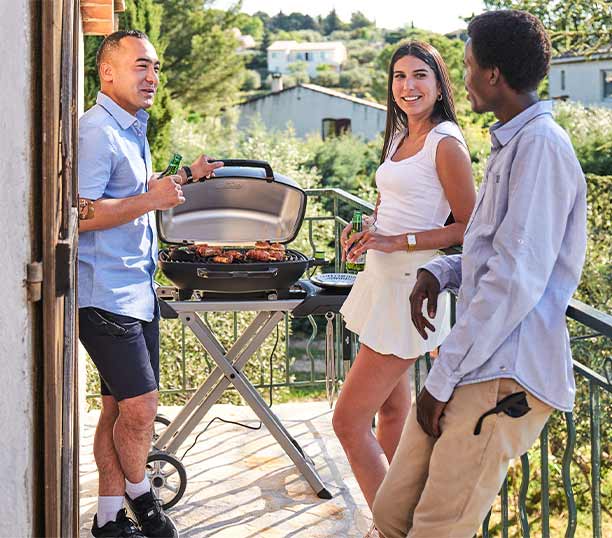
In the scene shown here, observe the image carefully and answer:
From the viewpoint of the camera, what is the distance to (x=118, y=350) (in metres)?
3.13

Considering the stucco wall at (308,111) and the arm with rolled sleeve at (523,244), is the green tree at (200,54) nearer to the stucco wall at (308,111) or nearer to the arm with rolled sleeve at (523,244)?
the stucco wall at (308,111)

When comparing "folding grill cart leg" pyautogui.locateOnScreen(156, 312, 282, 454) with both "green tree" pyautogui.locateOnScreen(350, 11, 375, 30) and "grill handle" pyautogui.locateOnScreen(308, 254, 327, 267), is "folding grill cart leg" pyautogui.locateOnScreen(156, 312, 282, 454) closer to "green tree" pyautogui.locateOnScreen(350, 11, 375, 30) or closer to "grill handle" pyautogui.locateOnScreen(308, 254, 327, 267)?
"grill handle" pyautogui.locateOnScreen(308, 254, 327, 267)

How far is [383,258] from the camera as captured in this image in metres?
3.13

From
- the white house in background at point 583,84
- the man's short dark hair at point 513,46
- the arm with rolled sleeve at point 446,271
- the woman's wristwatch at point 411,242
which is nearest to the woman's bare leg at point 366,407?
the woman's wristwatch at point 411,242

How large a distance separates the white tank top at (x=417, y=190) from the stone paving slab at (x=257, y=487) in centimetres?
125

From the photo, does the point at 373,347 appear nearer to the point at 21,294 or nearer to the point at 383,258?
the point at 383,258

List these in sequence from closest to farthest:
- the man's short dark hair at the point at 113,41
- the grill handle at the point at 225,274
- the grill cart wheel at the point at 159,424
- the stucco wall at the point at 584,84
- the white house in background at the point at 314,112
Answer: the man's short dark hair at the point at 113,41
the grill handle at the point at 225,274
the grill cart wheel at the point at 159,424
the stucco wall at the point at 584,84
the white house in background at the point at 314,112

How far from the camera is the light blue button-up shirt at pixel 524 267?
196cm

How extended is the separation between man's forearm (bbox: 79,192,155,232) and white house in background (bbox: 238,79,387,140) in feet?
130

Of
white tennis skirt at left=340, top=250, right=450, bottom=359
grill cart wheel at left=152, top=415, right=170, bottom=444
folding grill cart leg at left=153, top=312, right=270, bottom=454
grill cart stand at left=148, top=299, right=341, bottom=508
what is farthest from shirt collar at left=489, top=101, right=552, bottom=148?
grill cart wheel at left=152, top=415, right=170, bottom=444

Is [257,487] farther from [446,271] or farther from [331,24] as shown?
[331,24]

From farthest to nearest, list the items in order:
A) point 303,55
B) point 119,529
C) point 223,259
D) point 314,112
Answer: point 303,55, point 314,112, point 223,259, point 119,529

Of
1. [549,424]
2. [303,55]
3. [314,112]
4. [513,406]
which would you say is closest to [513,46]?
[513,406]

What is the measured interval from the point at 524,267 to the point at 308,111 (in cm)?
4205
